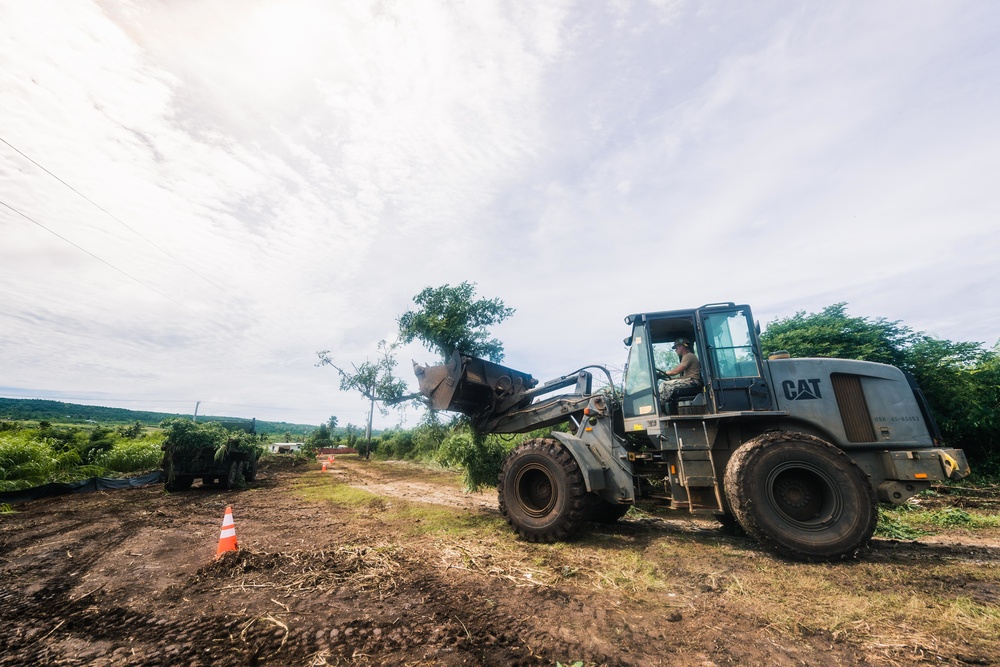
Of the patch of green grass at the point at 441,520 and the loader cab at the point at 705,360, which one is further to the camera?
the patch of green grass at the point at 441,520

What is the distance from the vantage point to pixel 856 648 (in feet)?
8.11

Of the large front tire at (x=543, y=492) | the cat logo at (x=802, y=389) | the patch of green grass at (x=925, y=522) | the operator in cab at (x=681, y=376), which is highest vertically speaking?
the operator in cab at (x=681, y=376)

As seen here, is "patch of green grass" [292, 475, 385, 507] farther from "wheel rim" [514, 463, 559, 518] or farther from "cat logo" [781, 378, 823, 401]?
"cat logo" [781, 378, 823, 401]

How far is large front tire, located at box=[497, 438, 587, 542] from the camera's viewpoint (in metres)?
5.16

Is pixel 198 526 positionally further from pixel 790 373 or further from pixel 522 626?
pixel 790 373

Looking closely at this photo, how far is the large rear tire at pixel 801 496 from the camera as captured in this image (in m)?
4.14

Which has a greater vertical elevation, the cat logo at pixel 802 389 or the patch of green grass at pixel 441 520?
the cat logo at pixel 802 389

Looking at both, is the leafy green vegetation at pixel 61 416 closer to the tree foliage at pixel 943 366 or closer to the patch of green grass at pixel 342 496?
the patch of green grass at pixel 342 496

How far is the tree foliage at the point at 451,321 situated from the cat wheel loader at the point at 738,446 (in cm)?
834

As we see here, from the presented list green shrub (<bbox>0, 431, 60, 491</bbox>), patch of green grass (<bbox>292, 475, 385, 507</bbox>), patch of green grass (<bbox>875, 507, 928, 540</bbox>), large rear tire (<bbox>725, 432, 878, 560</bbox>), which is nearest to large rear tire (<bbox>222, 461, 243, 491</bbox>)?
patch of green grass (<bbox>292, 475, 385, 507</bbox>)

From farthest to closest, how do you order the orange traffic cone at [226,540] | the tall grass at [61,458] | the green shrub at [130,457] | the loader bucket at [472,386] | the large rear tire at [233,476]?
the green shrub at [130,457], the large rear tire at [233,476], the tall grass at [61,458], the loader bucket at [472,386], the orange traffic cone at [226,540]

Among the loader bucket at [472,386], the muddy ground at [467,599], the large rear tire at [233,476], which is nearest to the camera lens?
the muddy ground at [467,599]

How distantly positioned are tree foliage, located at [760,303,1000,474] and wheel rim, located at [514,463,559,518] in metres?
10.7

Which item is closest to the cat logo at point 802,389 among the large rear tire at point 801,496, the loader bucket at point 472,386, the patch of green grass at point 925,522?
the large rear tire at point 801,496
